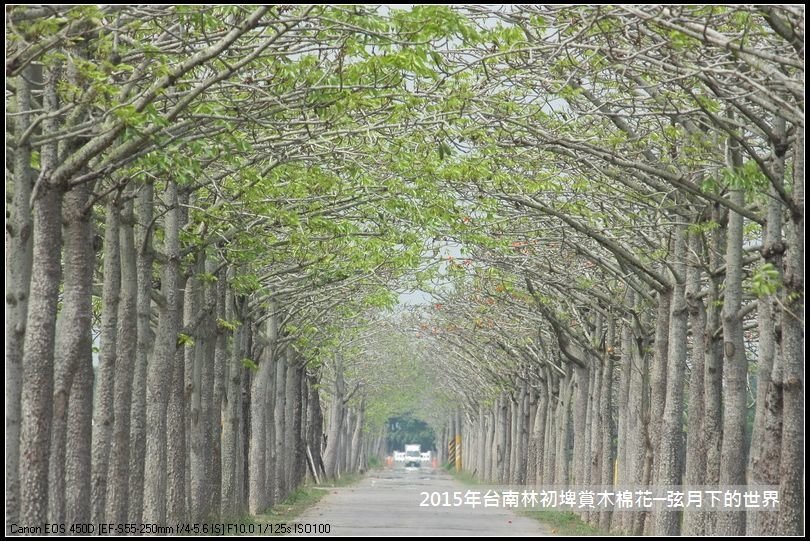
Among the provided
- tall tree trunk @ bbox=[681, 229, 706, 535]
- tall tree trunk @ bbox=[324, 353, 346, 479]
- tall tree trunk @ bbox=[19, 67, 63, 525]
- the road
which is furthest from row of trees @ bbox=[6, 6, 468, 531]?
tall tree trunk @ bbox=[324, 353, 346, 479]

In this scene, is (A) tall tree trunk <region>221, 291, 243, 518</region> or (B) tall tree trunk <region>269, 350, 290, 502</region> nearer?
(A) tall tree trunk <region>221, 291, 243, 518</region>

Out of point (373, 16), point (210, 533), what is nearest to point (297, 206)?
point (210, 533)

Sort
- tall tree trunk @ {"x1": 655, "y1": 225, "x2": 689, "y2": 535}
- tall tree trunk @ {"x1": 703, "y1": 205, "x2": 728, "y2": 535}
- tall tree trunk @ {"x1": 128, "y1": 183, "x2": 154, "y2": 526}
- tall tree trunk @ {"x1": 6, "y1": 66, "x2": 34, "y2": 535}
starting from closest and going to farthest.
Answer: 1. tall tree trunk @ {"x1": 6, "y1": 66, "x2": 34, "y2": 535}
2. tall tree trunk @ {"x1": 128, "y1": 183, "x2": 154, "y2": 526}
3. tall tree trunk @ {"x1": 703, "y1": 205, "x2": 728, "y2": 535}
4. tall tree trunk @ {"x1": 655, "y1": 225, "x2": 689, "y2": 535}

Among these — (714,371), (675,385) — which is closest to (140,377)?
(675,385)

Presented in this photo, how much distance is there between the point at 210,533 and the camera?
80.0ft

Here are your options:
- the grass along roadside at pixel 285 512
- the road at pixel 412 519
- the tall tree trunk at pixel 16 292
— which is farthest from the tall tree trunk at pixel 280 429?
the tall tree trunk at pixel 16 292

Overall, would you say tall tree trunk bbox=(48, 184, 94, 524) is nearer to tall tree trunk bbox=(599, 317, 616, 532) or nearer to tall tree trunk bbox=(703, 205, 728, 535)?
tall tree trunk bbox=(703, 205, 728, 535)

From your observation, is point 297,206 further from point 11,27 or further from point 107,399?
point 11,27

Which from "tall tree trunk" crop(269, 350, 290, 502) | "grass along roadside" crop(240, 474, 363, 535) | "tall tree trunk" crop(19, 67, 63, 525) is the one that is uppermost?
"tall tree trunk" crop(19, 67, 63, 525)

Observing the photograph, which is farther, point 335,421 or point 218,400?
point 335,421

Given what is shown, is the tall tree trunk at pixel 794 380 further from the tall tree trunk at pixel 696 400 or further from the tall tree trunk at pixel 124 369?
the tall tree trunk at pixel 124 369

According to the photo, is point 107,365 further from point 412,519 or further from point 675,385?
point 412,519

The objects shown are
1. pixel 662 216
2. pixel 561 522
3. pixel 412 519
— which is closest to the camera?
pixel 662 216

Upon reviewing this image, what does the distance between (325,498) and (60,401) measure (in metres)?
31.2
